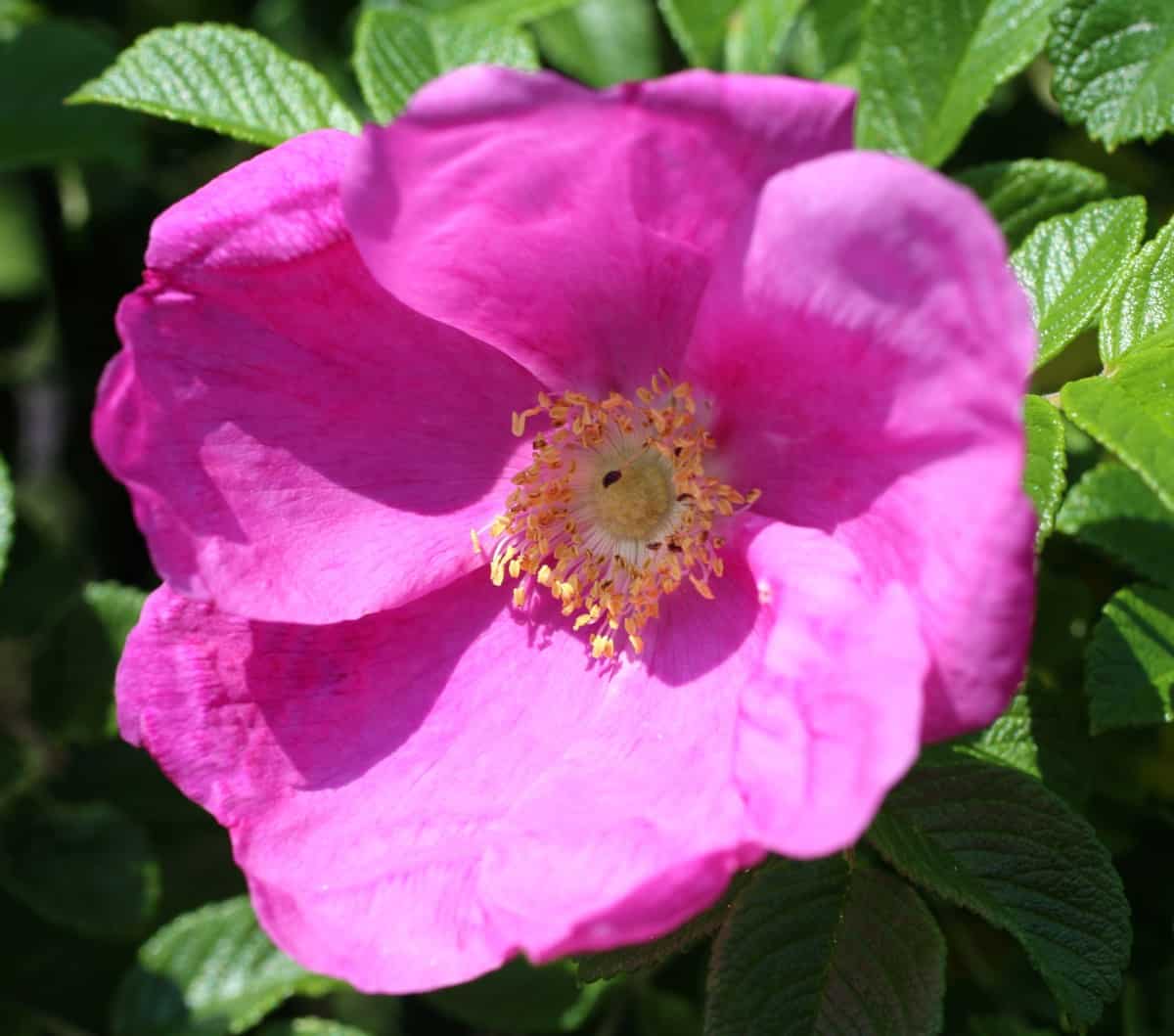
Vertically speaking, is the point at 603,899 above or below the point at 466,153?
below

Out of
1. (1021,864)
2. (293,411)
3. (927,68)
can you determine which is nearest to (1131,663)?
(1021,864)

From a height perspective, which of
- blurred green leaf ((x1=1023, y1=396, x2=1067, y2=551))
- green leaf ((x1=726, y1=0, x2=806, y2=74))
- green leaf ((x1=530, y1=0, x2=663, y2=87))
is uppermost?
green leaf ((x1=726, y1=0, x2=806, y2=74))

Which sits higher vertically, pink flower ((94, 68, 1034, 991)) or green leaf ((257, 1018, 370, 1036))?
pink flower ((94, 68, 1034, 991))

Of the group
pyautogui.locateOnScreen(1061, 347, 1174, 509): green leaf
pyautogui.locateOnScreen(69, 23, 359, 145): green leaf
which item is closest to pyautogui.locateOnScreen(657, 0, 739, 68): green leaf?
pyautogui.locateOnScreen(69, 23, 359, 145): green leaf

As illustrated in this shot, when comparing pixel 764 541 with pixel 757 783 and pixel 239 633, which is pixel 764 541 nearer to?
pixel 757 783

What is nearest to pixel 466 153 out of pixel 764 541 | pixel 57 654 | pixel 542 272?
pixel 542 272

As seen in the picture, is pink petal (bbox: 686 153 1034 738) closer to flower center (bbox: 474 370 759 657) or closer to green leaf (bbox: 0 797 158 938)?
flower center (bbox: 474 370 759 657)
